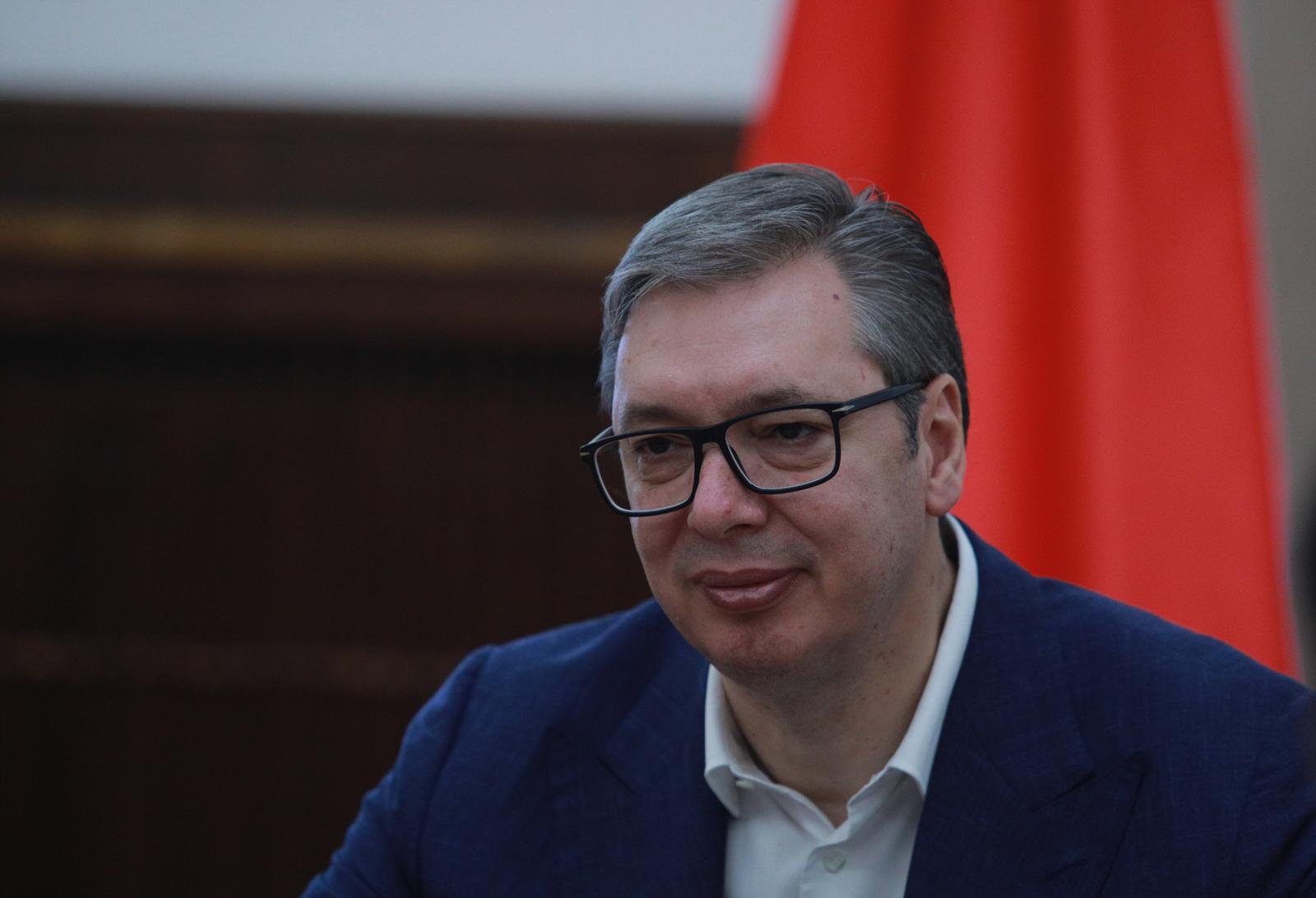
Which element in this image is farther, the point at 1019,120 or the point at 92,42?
the point at 92,42

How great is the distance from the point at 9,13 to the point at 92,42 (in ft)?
0.70

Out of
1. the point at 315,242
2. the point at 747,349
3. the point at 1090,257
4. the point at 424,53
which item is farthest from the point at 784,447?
the point at 424,53

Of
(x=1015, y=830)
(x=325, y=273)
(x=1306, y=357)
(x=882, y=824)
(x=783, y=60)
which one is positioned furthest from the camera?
(x=325, y=273)

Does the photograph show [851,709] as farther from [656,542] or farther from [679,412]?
[679,412]

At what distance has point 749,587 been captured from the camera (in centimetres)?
141

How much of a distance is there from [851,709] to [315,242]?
5.98ft

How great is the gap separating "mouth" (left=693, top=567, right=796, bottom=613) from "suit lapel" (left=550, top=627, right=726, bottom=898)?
1.02 feet

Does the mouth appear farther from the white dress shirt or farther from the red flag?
the red flag

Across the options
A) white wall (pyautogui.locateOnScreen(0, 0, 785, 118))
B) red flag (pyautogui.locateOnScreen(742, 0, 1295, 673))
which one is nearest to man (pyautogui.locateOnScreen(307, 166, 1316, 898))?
red flag (pyautogui.locateOnScreen(742, 0, 1295, 673))

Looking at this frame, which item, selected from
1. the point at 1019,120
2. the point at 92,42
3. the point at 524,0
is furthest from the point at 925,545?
the point at 92,42

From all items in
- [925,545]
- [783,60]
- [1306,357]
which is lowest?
[925,545]

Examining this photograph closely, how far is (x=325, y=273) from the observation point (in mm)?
2852

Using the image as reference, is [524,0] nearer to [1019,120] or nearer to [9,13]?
[9,13]

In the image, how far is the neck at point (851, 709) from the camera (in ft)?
4.94
